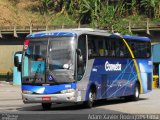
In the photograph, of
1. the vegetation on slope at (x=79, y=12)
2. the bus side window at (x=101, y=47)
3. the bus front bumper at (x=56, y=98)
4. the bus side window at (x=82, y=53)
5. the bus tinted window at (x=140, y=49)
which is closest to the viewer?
the bus front bumper at (x=56, y=98)

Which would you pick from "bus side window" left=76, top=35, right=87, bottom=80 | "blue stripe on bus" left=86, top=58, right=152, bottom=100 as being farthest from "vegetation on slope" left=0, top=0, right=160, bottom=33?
"bus side window" left=76, top=35, right=87, bottom=80

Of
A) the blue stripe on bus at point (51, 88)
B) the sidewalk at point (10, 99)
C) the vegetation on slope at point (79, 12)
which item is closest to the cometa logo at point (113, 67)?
the blue stripe on bus at point (51, 88)

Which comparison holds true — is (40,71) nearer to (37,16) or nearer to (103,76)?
(103,76)

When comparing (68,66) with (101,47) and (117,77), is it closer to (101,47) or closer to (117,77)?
(101,47)

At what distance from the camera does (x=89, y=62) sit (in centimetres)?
2194

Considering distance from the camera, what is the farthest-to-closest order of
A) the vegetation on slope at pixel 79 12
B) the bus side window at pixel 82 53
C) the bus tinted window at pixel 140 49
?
the vegetation on slope at pixel 79 12, the bus tinted window at pixel 140 49, the bus side window at pixel 82 53

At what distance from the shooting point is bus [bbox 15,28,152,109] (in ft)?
68.1

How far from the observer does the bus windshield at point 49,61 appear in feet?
68.1

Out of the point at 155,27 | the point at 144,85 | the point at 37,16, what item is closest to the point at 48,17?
the point at 37,16

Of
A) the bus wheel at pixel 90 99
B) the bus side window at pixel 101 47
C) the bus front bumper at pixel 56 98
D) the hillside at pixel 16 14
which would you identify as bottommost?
the hillside at pixel 16 14

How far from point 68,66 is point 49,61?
2.58 feet

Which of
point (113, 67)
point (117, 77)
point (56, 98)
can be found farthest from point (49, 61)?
point (117, 77)

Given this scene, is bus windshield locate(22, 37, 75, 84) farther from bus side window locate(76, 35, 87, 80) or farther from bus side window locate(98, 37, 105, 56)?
bus side window locate(98, 37, 105, 56)

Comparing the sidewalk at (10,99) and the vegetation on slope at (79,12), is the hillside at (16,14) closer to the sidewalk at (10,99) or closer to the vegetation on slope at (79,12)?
the vegetation on slope at (79,12)
